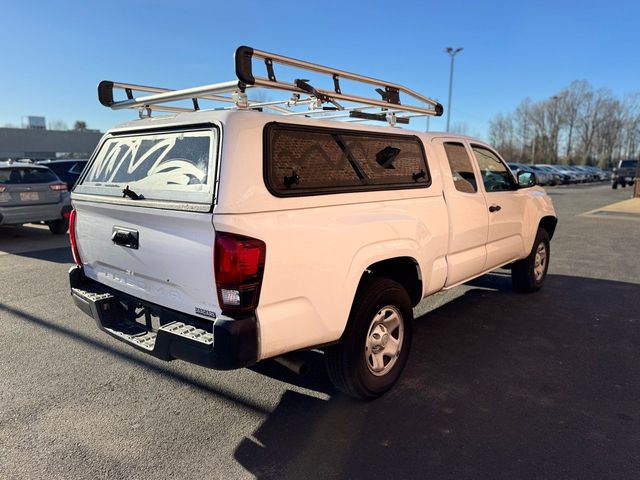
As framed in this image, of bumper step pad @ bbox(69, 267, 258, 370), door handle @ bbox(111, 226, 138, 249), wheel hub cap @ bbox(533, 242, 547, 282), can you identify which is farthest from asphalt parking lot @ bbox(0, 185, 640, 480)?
door handle @ bbox(111, 226, 138, 249)

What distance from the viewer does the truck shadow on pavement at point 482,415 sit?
8.87 ft

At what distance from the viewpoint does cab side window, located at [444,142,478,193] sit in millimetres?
4414

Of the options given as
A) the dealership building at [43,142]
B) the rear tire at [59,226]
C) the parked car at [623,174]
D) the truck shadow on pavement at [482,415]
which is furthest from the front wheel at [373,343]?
the dealership building at [43,142]

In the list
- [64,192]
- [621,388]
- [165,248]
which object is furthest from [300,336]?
[64,192]

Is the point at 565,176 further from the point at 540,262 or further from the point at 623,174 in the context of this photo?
the point at 540,262

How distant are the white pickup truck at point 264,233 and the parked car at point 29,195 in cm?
670

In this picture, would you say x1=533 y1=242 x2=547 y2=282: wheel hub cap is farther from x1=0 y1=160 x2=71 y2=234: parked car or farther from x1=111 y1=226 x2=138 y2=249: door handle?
x1=0 y1=160 x2=71 y2=234: parked car

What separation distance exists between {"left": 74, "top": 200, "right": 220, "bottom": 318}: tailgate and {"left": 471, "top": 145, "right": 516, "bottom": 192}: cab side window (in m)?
3.30

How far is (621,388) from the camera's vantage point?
3.60m

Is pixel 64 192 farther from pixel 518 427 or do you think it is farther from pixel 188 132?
pixel 518 427

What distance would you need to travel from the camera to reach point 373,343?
3441 millimetres

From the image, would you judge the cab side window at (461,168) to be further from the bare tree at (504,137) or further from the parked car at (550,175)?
the bare tree at (504,137)

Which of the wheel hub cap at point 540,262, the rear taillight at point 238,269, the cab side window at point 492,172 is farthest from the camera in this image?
the wheel hub cap at point 540,262

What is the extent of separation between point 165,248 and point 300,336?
97 centimetres
